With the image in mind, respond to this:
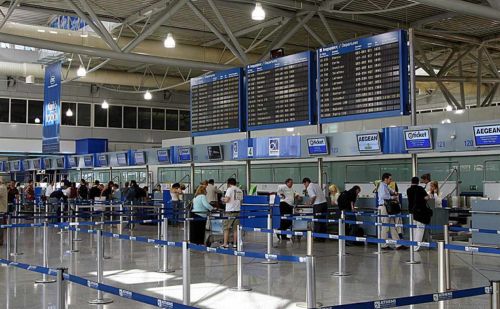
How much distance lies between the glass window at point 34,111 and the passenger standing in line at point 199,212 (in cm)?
2609

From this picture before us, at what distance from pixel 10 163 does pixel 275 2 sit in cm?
2538

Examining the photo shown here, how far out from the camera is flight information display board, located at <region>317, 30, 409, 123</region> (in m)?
13.0

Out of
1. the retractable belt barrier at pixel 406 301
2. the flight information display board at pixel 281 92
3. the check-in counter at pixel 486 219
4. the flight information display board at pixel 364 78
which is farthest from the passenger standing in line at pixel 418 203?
the retractable belt barrier at pixel 406 301

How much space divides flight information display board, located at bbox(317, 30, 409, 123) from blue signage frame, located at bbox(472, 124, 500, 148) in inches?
64.0

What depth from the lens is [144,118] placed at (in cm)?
4159

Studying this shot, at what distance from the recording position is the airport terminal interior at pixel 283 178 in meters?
8.73

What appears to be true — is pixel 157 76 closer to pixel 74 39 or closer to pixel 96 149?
pixel 96 149

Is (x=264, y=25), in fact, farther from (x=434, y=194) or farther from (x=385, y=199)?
(x=385, y=199)

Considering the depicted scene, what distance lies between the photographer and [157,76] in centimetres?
3506

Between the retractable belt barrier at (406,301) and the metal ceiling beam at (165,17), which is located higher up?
the metal ceiling beam at (165,17)

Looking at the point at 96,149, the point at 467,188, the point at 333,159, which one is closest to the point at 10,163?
the point at 96,149

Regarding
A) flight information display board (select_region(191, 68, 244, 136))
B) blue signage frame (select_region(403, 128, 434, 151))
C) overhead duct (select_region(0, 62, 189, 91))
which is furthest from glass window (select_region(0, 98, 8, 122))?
blue signage frame (select_region(403, 128, 434, 151))

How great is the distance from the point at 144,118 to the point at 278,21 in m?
22.1

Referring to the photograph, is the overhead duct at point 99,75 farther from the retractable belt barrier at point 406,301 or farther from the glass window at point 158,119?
the retractable belt barrier at point 406,301
